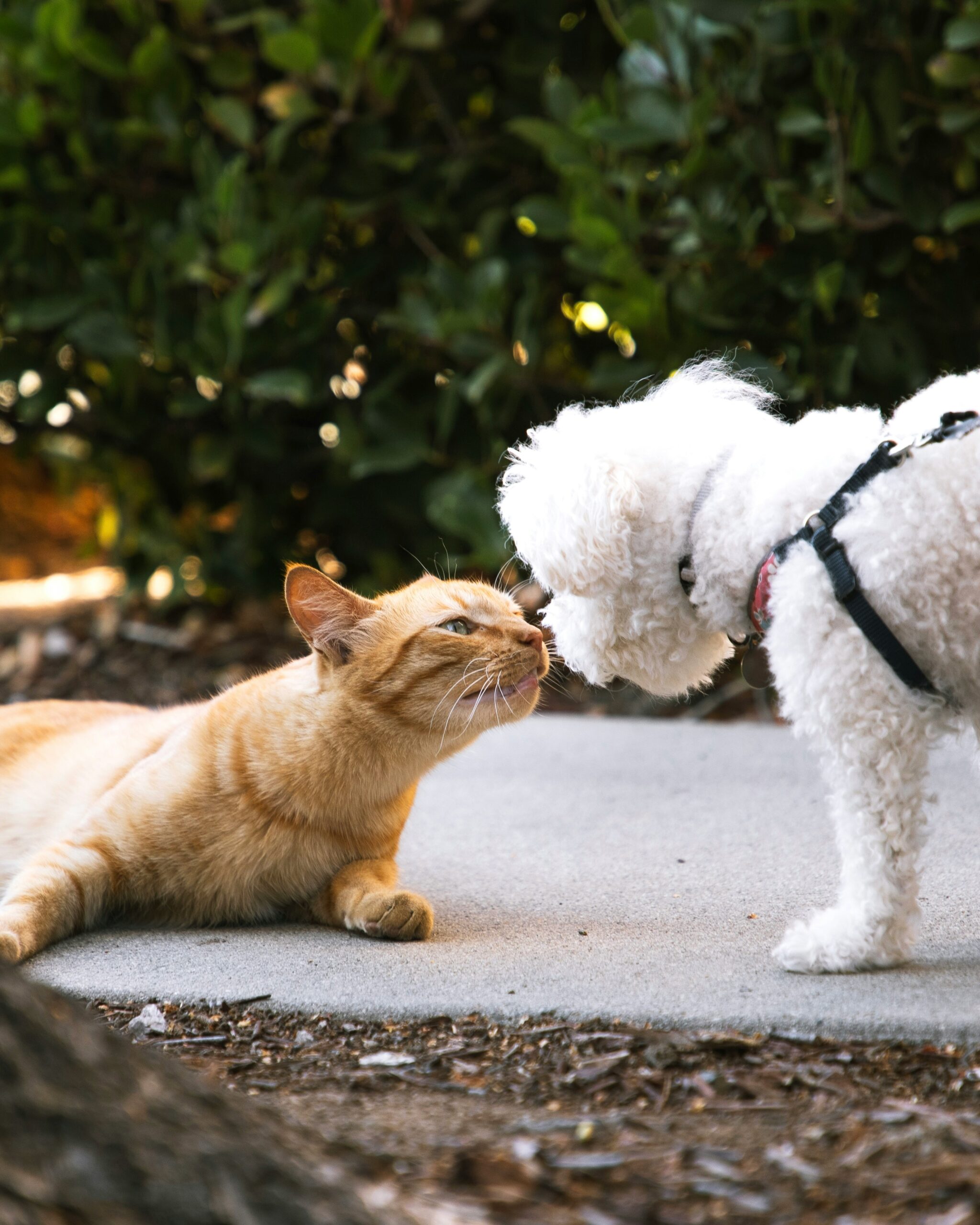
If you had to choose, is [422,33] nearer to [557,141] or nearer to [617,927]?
[557,141]

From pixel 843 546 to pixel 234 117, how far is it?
319cm

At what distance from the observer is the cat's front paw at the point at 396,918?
2.18 metres

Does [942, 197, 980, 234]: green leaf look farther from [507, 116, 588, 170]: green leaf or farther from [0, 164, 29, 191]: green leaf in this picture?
[0, 164, 29, 191]: green leaf

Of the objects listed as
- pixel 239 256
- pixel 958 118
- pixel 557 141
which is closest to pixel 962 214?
pixel 958 118

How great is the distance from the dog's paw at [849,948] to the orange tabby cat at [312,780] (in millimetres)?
682

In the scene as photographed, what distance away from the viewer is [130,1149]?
1.12 m

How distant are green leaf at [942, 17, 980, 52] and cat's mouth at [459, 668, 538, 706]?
2.09m

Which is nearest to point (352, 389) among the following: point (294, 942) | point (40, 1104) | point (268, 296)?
point (268, 296)

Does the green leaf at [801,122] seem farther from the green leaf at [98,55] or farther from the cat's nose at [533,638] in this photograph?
the green leaf at [98,55]

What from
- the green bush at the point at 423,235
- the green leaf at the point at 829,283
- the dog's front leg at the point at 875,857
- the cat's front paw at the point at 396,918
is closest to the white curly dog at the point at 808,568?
the dog's front leg at the point at 875,857

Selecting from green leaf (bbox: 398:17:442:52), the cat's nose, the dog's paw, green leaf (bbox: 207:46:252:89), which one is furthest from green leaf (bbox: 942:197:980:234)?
green leaf (bbox: 207:46:252:89)

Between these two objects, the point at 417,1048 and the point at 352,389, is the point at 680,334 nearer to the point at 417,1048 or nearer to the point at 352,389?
the point at 352,389

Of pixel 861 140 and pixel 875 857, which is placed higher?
pixel 861 140

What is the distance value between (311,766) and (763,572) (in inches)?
36.3
